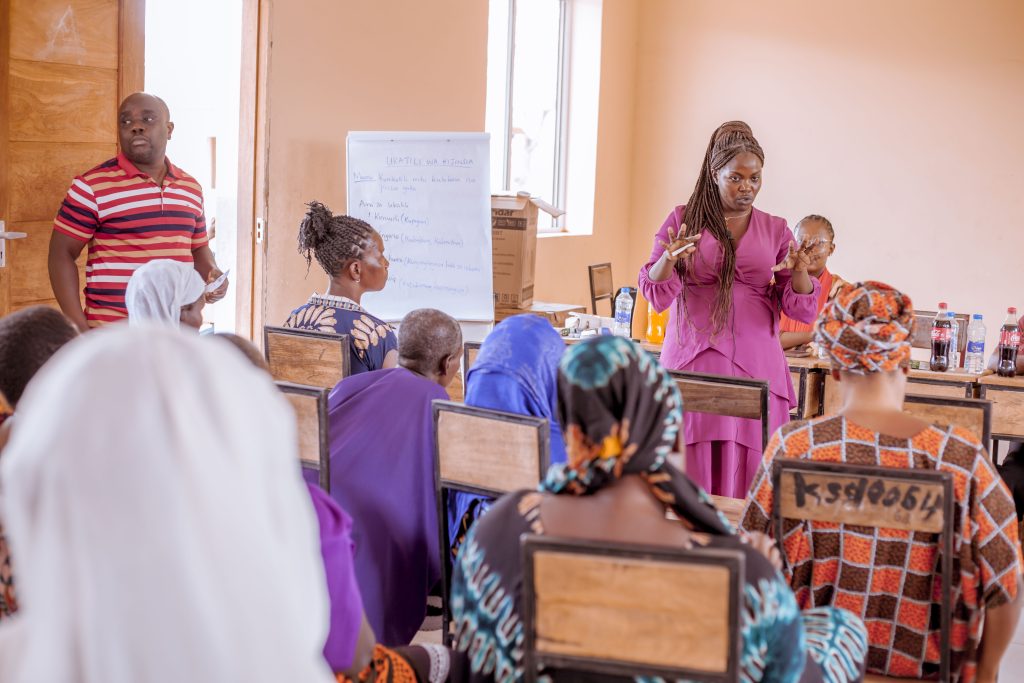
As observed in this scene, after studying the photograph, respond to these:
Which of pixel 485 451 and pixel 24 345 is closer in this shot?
pixel 24 345

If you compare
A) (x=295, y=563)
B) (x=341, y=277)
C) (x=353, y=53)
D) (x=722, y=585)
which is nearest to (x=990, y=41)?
(x=353, y=53)

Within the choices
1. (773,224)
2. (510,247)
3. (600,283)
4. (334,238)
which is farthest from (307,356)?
(600,283)

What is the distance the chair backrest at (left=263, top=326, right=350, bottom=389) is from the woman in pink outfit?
1.04 metres

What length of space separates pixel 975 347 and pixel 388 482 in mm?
2839

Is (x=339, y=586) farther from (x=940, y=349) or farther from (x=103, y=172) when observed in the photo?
(x=940, y=349)

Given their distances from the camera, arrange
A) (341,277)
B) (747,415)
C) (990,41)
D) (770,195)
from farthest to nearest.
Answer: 1. (770,195)
2. (990,41)
3. (341,277)
4. (747,415)

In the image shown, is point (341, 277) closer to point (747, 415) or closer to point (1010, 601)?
point (747, 415)

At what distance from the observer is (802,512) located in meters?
2.14

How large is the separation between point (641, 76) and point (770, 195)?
1.54 m

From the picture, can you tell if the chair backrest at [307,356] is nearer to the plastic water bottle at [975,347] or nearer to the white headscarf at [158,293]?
the white headscarf at [158,293]

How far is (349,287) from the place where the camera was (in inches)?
156

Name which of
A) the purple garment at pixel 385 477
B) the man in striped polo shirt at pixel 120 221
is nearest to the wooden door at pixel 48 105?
the man in striped polo shirt at pixel 120 221

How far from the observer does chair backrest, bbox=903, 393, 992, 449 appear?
9.30ft

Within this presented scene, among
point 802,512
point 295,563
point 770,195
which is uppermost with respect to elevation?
point 770,195
